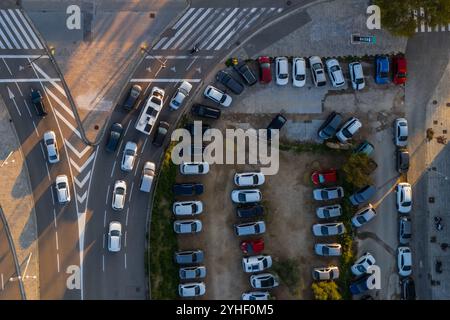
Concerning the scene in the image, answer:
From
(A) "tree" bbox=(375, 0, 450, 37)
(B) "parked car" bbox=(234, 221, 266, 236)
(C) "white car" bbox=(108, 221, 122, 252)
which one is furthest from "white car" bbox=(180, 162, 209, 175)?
(A) "tree" bbox=(375, 0, 450, 37)

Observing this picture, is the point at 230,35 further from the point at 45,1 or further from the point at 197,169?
the point at 45,1

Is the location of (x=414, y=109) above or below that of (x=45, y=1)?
below

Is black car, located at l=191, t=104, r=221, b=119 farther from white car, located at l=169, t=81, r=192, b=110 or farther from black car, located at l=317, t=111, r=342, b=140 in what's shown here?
black car, located at l=317, t=111, r=342, b=140

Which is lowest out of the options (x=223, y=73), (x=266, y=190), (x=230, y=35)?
(x=266, y=190)

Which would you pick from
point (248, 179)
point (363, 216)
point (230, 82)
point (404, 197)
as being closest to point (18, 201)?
point (248, 179)

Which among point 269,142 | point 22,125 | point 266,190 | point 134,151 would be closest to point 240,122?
point 269,142

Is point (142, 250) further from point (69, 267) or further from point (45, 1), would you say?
point (45, 1)

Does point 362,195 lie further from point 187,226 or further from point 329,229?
point 187,226
